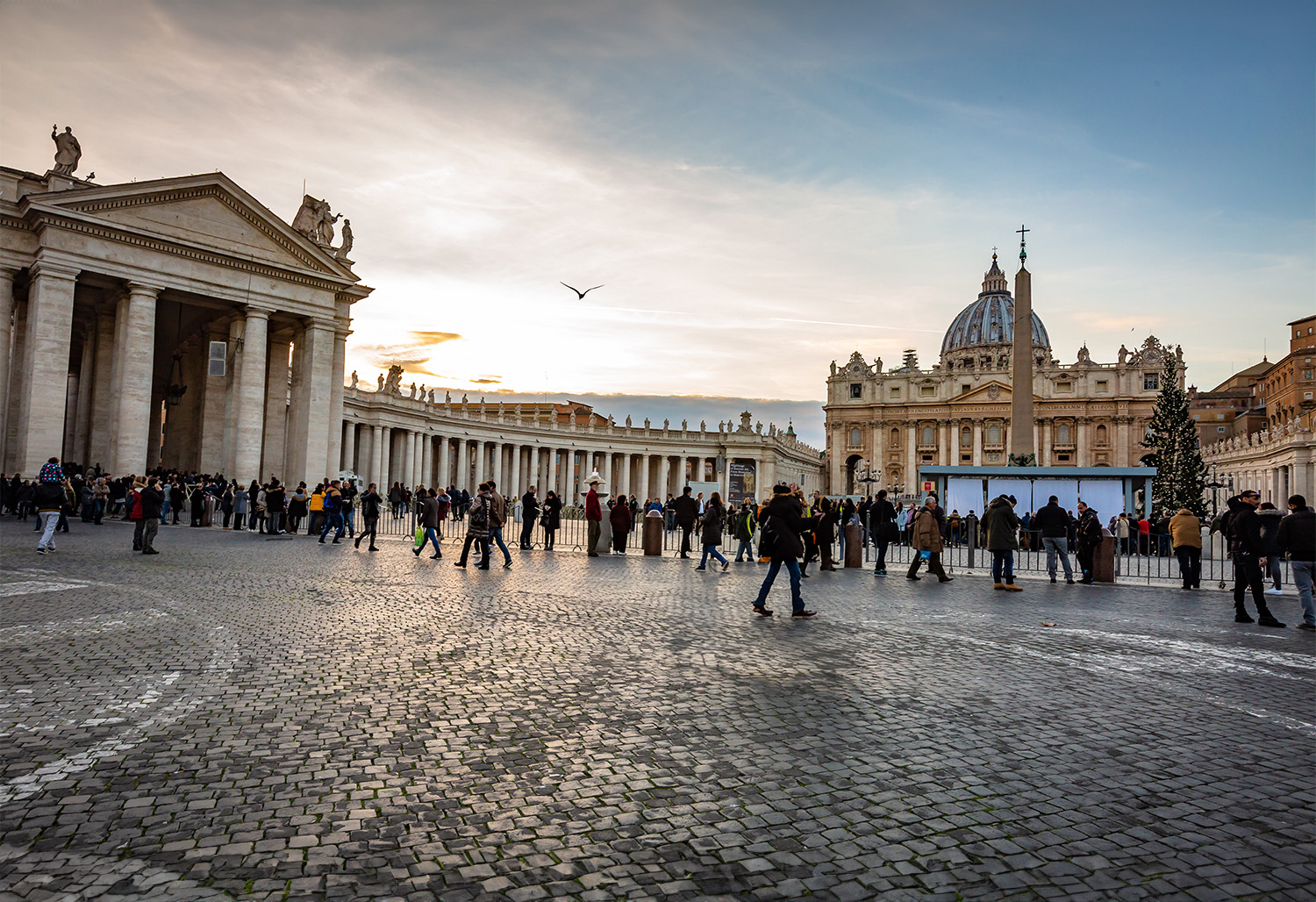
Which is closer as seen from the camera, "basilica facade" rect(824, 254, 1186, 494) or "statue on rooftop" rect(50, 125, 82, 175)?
"statue on rooftop" rect(50, 125, 82, 175)

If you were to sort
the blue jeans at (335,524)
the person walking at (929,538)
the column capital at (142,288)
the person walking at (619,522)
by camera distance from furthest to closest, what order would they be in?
the column capital at (142,288)
the person walking at (619,522)
the blue jeans at (335,524)
the person walking at (929,538)

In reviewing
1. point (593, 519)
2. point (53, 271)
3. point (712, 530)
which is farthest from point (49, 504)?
point (53, 271)

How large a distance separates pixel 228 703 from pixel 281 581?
277 inches

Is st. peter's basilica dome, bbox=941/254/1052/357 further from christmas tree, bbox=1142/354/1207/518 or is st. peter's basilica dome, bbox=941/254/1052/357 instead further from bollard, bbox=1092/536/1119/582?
bollard, bbox=1092/536/1119/582

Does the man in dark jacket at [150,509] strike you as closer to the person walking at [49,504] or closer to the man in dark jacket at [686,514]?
the person walking at [49,504]

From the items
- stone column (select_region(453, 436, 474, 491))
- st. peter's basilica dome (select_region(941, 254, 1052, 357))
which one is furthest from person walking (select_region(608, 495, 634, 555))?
st. peter's basilica dome (select_region(941, 254, 1052, 357))

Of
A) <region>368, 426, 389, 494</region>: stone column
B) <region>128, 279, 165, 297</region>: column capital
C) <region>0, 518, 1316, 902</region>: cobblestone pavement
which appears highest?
<region>128, 279, 165, 297</region>: column capital

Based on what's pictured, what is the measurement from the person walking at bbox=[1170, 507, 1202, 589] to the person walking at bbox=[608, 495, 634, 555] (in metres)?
11.4

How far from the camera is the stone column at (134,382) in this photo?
26.5 m

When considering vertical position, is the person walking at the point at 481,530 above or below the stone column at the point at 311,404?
below

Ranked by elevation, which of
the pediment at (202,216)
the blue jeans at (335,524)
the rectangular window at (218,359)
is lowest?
the blue jeans at (335,524)

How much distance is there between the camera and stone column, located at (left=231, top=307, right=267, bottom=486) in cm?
2880

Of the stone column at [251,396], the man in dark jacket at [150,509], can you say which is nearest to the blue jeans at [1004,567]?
the man in dark jacket at [150,509]

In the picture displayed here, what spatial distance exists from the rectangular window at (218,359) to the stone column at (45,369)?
412 cm
